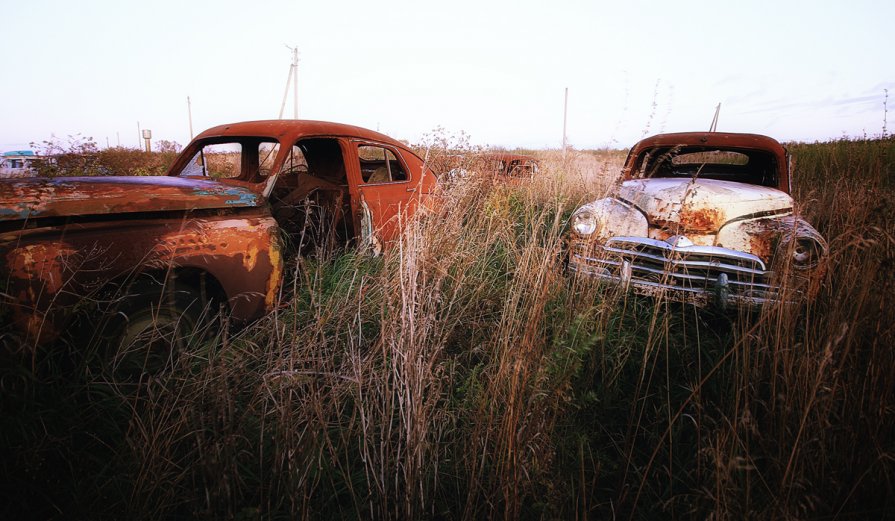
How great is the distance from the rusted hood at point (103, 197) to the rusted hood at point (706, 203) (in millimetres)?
3053

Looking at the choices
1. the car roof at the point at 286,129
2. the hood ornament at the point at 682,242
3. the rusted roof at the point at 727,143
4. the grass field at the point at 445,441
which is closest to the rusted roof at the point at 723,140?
the rusted roof at the point at 727,143

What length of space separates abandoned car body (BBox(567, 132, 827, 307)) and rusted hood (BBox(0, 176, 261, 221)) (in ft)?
7.39

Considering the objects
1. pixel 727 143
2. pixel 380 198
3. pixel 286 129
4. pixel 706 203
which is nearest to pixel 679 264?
pixel 706 203

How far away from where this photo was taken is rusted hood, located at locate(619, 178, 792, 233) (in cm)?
322

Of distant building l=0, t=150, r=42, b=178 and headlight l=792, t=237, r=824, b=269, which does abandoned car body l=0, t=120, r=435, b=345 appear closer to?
headlight l=792, t=237, r=824, b=269

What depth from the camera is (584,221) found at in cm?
346

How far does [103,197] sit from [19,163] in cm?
455

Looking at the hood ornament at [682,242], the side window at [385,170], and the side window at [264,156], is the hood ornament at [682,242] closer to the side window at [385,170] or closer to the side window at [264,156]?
the side window at [385,170]

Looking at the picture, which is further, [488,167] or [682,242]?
[488,167]

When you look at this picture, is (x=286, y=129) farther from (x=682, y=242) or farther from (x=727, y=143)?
(x=727, y=143)

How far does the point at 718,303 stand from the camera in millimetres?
2793

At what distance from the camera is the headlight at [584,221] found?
339 centimetres

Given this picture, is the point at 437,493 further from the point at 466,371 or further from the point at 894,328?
the point at 894,328

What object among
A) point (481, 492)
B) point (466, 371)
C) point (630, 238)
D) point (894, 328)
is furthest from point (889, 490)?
point (630, 238)
